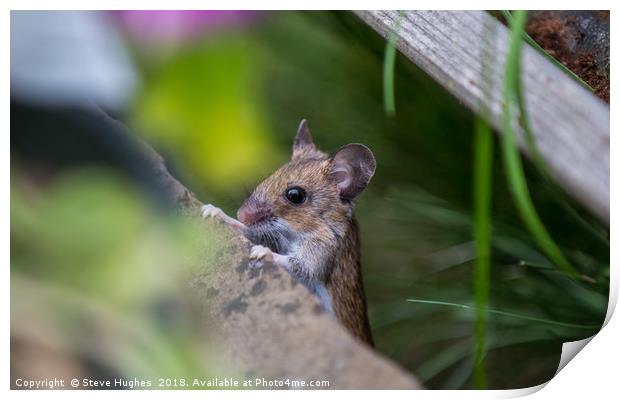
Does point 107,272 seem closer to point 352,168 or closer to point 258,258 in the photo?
point 258,258

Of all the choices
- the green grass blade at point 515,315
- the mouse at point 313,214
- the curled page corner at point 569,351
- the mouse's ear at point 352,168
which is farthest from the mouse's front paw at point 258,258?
the curled page corner at point 569,351

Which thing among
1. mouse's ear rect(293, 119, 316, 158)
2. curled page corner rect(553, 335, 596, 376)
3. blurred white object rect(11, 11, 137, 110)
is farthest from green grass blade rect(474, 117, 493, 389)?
blurred white object rect(11, 11, 137, 110)

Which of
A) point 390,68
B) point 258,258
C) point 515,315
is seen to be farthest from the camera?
point 515,315

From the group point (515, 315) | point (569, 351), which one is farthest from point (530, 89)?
point (569, 351)

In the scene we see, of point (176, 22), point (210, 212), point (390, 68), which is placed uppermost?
point (390, 68)

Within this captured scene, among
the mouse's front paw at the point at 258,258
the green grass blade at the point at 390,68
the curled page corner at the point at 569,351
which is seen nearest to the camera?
the green grass blade at the point at 390,68

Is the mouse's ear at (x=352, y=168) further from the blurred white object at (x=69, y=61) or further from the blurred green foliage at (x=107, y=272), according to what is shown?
Result: the blurred white object at (x=69, y=61)
